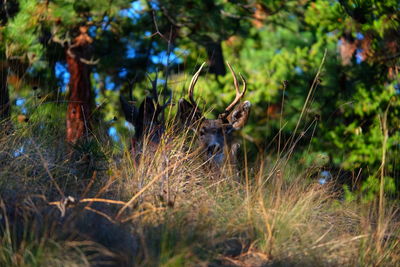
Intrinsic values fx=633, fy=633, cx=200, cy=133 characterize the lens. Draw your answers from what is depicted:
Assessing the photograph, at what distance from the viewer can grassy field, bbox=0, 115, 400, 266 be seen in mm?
3994

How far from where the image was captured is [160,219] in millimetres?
4430

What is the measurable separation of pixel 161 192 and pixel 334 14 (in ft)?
32.2

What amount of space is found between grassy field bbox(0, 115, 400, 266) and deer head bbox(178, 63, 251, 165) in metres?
0.93

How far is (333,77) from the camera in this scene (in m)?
13.4

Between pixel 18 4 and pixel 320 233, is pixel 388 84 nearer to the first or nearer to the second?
pixel 18 4

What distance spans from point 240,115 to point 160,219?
3.13m

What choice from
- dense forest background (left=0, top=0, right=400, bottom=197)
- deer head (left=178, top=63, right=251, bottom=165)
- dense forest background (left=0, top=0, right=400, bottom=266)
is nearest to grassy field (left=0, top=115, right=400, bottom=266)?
deer head (left=178, top=63, right=251, bottom=165)

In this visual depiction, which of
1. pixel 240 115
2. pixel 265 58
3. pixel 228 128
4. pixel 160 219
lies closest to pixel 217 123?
pixel 228 128

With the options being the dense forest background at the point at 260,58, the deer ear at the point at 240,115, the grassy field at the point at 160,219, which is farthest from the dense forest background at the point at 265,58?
the grassy field at the point at 160,219

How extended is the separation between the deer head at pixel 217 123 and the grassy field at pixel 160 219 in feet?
3.06

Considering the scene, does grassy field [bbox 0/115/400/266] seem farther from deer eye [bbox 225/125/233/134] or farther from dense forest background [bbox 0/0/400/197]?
dense forest background [bbox 0/0/400/197]

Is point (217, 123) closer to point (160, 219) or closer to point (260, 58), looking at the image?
point (160, 219)

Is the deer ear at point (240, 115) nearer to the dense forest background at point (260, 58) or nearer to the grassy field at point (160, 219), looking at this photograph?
the grassy field at point (160, 219)

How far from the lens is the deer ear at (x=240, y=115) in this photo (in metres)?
7.27
